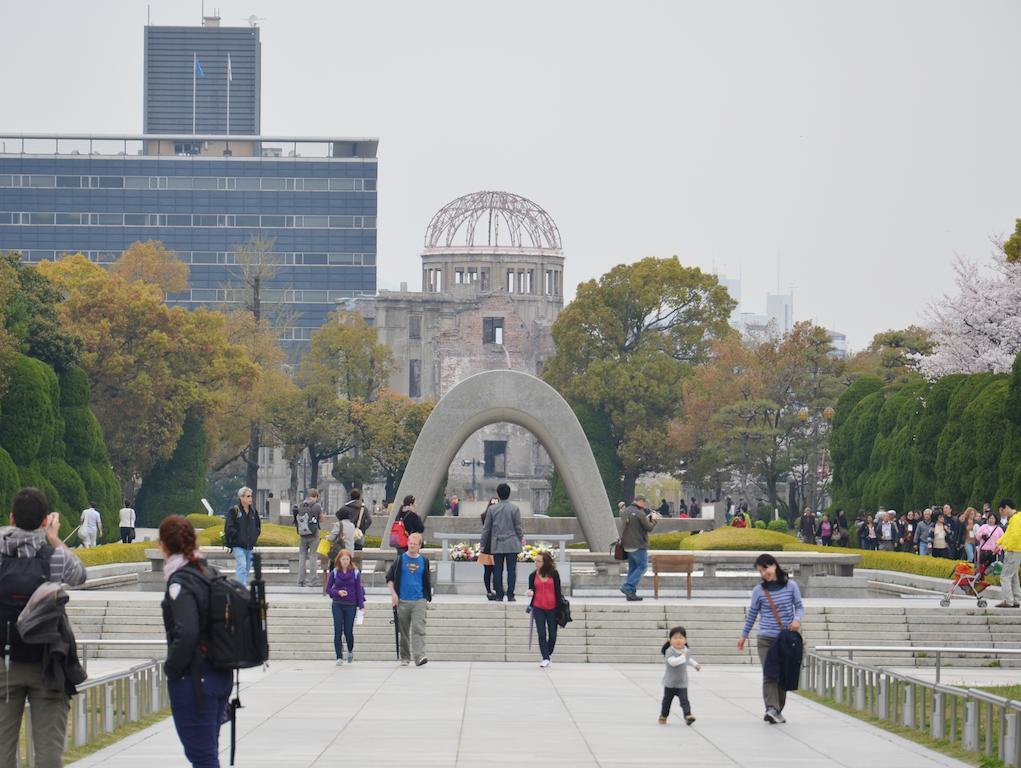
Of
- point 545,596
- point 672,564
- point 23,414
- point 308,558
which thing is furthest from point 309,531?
point 23,414

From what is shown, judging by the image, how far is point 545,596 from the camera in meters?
21.7

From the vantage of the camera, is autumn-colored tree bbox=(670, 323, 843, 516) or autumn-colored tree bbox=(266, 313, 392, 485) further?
autumn-colored tree bbox=(266, 313, 392, 485)

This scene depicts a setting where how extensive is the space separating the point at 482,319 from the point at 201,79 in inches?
2791

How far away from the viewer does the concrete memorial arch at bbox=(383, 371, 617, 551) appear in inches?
1393

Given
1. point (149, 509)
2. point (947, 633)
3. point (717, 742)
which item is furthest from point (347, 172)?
point (717, 742)

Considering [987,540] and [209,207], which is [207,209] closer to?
[209,207]

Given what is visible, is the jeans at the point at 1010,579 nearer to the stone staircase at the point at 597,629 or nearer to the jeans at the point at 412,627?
the stone staircase at the point at 597,629

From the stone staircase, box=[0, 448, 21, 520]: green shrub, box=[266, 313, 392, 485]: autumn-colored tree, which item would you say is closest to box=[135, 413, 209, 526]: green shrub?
box=[266, 313, 392, 485]: autumn-colored tree

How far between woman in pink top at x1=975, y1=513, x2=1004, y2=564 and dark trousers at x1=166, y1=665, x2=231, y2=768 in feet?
57.6

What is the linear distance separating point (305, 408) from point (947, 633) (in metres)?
52.6

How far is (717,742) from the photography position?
15539 mm

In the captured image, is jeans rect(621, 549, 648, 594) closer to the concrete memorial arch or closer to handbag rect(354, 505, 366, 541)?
handbag rect(354, 505, 366, 541)

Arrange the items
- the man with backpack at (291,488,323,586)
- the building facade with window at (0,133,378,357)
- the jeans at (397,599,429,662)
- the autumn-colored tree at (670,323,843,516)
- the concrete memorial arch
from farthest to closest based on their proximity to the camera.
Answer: the building facade with window at (0,133,378,357), the autumn-colored tree at (670,323,843,516), the concrete memorial arch, the man with backpack at (291,488,323,586), the jeans at (397,599,429,662)

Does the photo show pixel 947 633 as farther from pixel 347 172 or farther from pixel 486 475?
pixel 347 172
